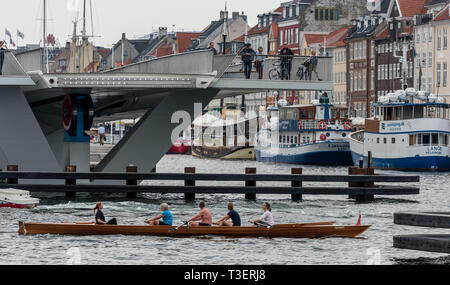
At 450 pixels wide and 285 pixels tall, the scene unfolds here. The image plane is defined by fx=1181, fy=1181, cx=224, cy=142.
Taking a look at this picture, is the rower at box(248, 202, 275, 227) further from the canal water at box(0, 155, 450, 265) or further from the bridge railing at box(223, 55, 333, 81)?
the bridge railing at box(223, 55, 333, 81)

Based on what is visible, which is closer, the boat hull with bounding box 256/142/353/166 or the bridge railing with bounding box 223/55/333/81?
the bridge railing with bounding box 223/55/333/81

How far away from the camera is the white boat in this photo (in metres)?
43.1

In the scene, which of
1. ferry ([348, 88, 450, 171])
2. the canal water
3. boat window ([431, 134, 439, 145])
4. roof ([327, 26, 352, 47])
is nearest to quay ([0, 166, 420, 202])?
the canal water

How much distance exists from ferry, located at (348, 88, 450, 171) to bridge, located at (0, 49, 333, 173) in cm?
3667

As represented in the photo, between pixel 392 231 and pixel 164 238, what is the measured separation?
774cm

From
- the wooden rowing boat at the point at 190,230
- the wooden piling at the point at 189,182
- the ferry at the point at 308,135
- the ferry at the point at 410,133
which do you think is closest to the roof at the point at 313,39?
the ferry at the point at 308,135

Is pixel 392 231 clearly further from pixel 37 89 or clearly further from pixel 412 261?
pixel 37 89

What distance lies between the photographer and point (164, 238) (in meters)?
35.4

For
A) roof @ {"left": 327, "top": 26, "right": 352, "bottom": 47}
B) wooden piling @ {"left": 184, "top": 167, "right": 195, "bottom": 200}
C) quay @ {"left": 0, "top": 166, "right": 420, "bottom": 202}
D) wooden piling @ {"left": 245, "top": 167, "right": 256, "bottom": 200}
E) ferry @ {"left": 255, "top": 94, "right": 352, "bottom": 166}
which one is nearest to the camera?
quay @ {"left": 0, "top": 166, "right": 420, "bottom": 202}

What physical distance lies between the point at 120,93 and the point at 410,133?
1592 inches

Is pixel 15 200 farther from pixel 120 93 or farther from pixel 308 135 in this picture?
pixel 308 135

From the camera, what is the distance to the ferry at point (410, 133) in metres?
84.1

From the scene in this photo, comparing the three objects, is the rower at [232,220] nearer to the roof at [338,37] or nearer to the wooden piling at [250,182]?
the wooden piling at [250,182]
